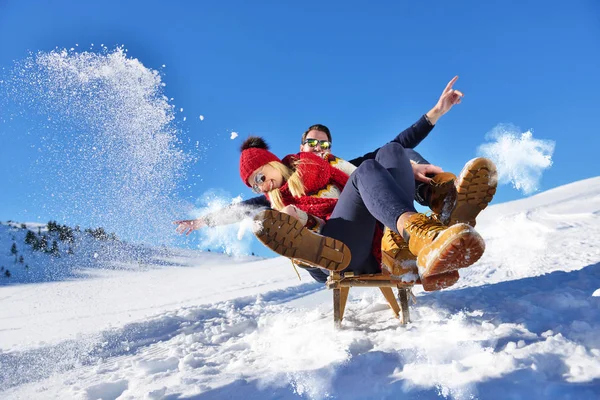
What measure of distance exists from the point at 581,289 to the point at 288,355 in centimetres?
179

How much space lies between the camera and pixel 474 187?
6.62 ft

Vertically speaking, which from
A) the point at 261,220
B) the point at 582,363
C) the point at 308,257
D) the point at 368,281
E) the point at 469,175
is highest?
the point at 469,175

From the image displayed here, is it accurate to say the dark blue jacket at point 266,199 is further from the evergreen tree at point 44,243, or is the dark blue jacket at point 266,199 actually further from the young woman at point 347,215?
the evergreen tree at point 44,243

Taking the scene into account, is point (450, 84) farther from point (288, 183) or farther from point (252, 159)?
point (252, 159)

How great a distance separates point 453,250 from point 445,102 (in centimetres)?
156

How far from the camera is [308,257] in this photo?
1.84 meters

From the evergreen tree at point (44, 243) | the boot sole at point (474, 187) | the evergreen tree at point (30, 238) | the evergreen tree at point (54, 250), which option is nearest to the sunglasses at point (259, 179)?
the boot sole at point (474, 187)

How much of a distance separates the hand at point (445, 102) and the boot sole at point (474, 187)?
0.74 meters

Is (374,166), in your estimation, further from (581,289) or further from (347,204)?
(581,289)

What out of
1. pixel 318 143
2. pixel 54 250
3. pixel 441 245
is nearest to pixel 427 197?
pixel 318 143

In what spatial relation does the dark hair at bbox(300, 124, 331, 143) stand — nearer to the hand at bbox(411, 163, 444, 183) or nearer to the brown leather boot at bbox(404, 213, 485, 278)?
the hand at bbox(411, 163, 444, 183)

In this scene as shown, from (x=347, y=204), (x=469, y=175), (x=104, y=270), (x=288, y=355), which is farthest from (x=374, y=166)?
(x=104, y=270)

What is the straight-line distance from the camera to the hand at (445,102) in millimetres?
2604

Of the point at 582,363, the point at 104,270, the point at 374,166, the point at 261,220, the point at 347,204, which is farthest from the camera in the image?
the point at 104,270
